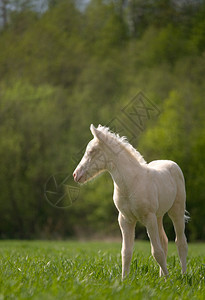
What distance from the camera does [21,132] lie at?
34.0 m

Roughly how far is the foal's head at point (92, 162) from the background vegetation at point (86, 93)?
22.9 metres

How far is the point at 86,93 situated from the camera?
3828 centimetres

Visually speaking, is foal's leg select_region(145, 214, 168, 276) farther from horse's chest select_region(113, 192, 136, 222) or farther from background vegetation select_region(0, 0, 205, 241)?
background vegetation select_region(0, 0, 205, 241)

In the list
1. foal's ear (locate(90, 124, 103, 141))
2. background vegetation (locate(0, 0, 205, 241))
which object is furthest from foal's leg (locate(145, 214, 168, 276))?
background vegetation (locate(0, 0, 205, 241))

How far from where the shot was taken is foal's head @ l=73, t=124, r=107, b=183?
239 inches

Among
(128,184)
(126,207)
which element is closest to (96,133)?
(128,184)

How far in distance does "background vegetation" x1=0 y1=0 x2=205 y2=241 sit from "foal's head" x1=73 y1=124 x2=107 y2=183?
22876 mm

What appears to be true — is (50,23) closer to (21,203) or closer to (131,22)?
(131,22)

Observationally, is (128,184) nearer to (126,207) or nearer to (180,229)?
(126,207)

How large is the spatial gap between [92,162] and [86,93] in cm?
3260

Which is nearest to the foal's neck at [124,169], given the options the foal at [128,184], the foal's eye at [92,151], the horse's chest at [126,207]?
the foal at [128,184]

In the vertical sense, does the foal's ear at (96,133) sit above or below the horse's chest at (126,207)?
above

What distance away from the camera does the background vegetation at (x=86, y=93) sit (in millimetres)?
30469

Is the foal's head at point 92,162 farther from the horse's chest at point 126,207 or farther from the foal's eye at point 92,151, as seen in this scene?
the horse's chest at point 126,207
